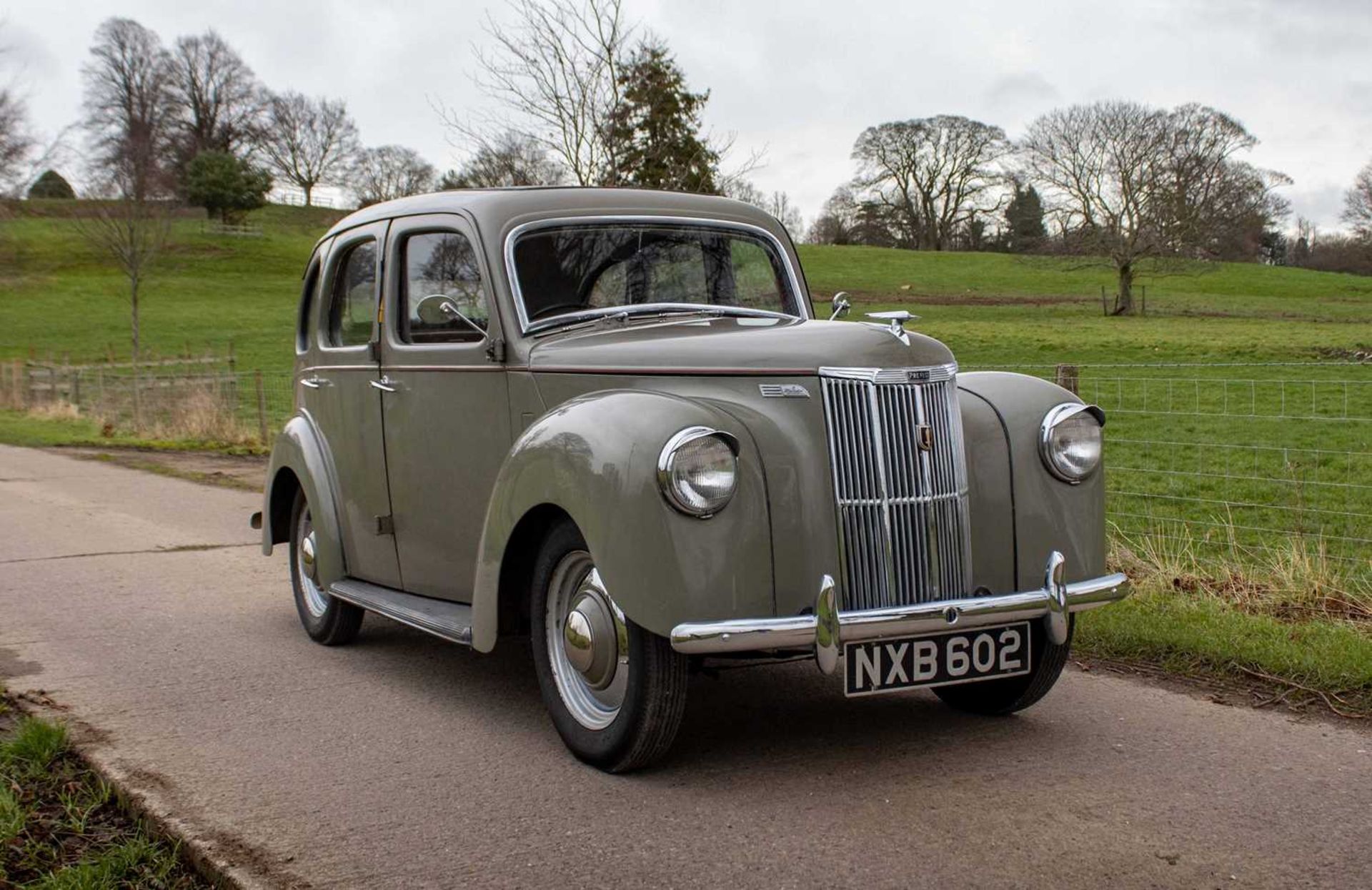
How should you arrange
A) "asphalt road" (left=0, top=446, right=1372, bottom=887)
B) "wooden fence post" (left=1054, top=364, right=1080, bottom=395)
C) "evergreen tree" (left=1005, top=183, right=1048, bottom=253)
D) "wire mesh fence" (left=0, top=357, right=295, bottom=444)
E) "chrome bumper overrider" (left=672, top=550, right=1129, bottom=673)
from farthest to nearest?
"evergreen tree" (left=1005, top=183, right=1048, bottom=253)
"wire mesh fence" (left=0, top=357, right=295, bottom=444)
"wooden fence post" (left=1054, top=364, right=1080, bottom=395)
"chrome bumper overrider" (left=672, top=550, right=1129, bottom=673)
"asphalt road" (left=0, top=446, right=1372, bottom=887)

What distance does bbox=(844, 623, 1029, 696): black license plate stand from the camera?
13.2ft

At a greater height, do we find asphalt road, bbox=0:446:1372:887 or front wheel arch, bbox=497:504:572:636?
front wheel arch, bbox=497:504:572:636

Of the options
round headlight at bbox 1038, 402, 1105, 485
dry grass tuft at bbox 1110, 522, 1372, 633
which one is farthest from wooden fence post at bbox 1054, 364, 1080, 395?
round headlight at bbox 1038, 402, 1105, 485

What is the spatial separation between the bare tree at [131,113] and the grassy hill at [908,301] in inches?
133

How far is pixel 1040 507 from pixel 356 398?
9.96 feet

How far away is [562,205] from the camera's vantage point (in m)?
5.29

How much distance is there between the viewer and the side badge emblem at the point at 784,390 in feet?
13.5

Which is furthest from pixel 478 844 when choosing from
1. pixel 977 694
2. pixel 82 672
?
pixel 82 672

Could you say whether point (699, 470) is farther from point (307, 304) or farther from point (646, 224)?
point (307, 304)

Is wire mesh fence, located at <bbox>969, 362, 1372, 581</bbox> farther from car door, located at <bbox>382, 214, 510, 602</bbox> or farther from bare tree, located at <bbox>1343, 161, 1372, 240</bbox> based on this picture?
bare tree, located at <bbox>1343, 161, 1372, 240</bbox>

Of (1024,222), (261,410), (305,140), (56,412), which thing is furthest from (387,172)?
(261,410)

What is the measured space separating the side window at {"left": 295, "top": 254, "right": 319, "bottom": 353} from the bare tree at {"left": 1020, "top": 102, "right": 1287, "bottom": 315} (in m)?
43.6

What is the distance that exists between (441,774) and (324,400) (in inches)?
99.5

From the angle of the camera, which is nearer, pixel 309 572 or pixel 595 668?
pixel 595 668
